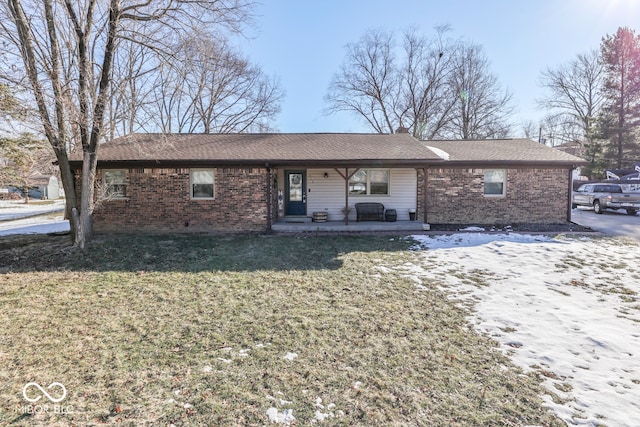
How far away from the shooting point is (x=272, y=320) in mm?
4395

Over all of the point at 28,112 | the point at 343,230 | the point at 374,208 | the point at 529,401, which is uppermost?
the point at 28,112

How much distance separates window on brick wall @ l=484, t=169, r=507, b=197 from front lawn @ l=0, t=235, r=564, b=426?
24.2 ft

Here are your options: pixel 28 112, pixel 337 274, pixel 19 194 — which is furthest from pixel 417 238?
Answer: pixel 19 194

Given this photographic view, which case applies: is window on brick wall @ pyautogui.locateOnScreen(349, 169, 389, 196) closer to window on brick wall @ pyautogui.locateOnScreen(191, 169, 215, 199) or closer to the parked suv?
window on brick wall @ pyautogui.locateOnScreen(191, 169, 215, 199)

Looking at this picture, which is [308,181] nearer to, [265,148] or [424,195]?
[265,148]

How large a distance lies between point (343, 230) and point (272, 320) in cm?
656

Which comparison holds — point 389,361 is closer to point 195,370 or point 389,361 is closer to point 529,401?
point 529,401

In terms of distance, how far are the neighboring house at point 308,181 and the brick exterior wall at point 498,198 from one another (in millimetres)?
38

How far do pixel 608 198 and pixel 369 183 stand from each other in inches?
553

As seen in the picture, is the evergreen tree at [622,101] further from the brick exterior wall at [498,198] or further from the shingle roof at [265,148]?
the shingle roof at [265,148]

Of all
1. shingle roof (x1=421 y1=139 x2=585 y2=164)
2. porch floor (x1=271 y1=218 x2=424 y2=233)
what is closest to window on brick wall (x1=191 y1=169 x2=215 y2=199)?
porch floor (x1=271 y1=218 x2=424 y2=233)

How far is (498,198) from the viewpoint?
1172 centimetres

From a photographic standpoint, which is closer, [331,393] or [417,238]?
[331,393]

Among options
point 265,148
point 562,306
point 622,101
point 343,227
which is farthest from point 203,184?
point 622,101
